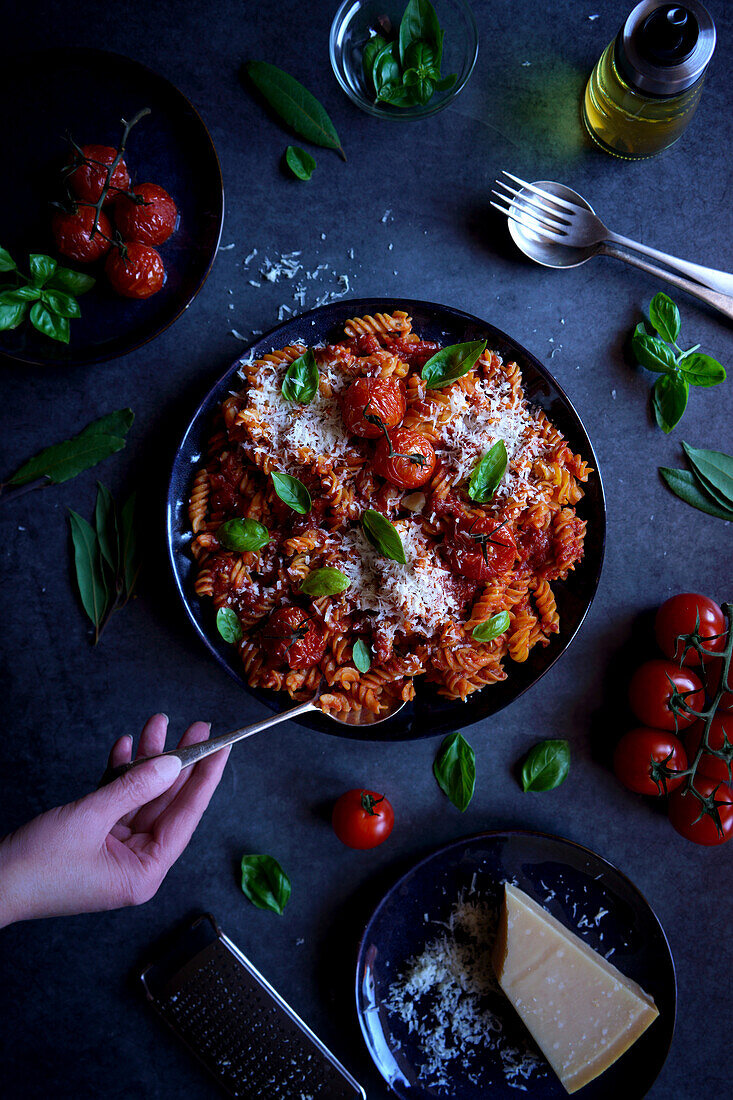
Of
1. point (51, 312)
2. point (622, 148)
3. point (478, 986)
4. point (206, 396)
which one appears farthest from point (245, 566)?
point (622, 148)

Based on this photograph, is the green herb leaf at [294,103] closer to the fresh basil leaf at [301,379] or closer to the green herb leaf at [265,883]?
the fresh basil leaf at [301,379]

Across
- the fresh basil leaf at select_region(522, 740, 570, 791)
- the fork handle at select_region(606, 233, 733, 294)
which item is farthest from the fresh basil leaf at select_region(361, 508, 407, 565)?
the fork handle at select_region(606, 233, 733, 294)

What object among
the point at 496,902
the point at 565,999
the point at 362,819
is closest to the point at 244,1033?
the point at 362,819

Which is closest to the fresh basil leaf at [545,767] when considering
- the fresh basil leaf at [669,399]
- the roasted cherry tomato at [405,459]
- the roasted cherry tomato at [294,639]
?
the roasted cherry tomato at [294,639]

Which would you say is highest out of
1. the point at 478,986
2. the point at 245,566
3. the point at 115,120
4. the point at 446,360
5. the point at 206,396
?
the point at 115,120

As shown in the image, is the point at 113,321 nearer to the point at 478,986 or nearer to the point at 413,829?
the point at 413,829

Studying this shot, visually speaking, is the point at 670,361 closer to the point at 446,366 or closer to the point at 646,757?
the point at 446,366
